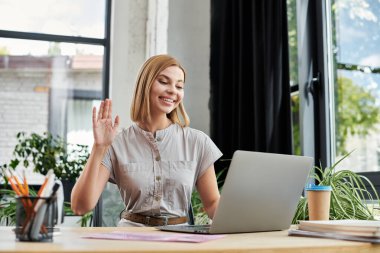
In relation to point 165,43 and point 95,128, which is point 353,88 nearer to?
point 165,43

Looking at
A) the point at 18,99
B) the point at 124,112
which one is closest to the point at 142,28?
the point at 124,112

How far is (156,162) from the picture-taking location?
2.21m

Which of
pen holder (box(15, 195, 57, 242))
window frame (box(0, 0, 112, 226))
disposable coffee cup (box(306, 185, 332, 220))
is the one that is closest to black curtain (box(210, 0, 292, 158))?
window frame (box(0, 0, 112, 226))

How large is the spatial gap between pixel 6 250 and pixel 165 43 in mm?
3426

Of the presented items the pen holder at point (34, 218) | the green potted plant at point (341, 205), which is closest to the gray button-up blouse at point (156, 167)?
the green potted plant at point (341, 205)

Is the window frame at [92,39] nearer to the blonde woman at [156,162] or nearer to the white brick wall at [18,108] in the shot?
the white brick wall at [18,108]

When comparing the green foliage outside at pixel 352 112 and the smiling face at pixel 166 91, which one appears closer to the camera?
the smiling face at pixel 166 91

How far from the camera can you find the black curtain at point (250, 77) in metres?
3.58

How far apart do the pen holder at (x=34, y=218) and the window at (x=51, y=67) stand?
3253mm

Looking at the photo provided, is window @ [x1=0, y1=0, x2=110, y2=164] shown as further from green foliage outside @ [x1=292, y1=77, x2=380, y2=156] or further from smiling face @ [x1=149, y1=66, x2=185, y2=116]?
smiling face @ [x1=149, y1=66, x2=185, y2=116]

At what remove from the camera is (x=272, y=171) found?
1486 mm

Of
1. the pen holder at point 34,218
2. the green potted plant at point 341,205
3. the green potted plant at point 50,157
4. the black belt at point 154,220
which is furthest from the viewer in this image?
the green potted plant at point 50,157

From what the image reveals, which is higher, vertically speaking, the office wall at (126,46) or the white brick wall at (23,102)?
the office wall at (126,46)

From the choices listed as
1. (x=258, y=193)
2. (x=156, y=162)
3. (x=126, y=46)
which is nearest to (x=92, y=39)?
(x=126, y=46)
